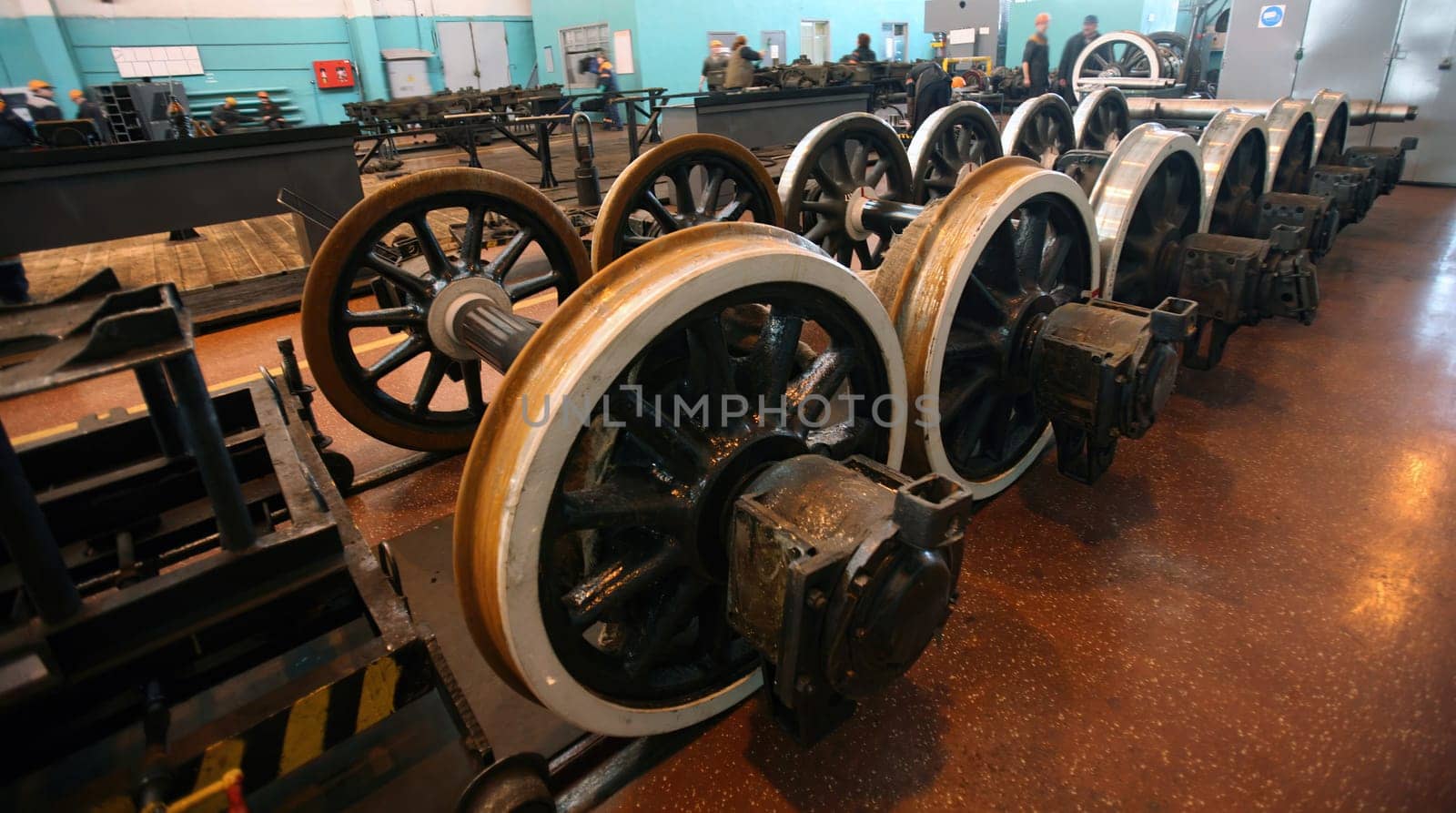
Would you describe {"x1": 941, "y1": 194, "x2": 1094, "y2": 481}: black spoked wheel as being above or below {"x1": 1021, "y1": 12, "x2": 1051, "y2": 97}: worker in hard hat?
below

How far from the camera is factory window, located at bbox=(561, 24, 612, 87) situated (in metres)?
14.2

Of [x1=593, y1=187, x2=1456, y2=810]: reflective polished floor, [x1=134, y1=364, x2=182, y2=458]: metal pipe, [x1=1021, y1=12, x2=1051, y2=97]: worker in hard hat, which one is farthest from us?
[x1=1021, y1=12, x2=1051, y2=97]: worker in hard hat

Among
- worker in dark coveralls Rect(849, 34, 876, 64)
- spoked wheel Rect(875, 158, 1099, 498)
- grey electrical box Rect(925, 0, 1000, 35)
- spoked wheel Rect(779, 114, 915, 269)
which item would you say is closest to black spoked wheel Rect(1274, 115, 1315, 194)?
spoked wheel Rect(779, 114, 915, 269)

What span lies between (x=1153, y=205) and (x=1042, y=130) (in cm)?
179

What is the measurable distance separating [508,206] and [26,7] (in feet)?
42.4

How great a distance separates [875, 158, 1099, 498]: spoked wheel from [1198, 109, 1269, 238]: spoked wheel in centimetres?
133

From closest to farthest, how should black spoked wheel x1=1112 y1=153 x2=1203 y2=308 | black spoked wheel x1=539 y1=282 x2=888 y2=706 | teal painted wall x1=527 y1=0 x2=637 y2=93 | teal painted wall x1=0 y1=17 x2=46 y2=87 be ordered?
black spoked wheel x1=539 y1=282 x2=888 y2=706
black spoked wheel x1=1112 y1=153 x2=1203 y2=308
teal painted wall x1=0 y1=17 x2=46 y2=87
teal painted wall x1=527 y1=0 x2=637 y2=93

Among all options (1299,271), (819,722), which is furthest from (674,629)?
(1299,271)

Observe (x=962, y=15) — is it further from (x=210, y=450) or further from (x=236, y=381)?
(x=210, y=450)

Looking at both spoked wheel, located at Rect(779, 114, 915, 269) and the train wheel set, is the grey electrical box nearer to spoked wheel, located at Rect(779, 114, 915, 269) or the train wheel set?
the train wheel set

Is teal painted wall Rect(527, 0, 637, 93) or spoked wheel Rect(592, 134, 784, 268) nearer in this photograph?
spoked wheel Rect(592, 134, 784, 268)

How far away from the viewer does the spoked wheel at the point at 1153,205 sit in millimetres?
2385

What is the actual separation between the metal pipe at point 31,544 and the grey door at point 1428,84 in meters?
8.53

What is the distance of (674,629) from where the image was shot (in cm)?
142
